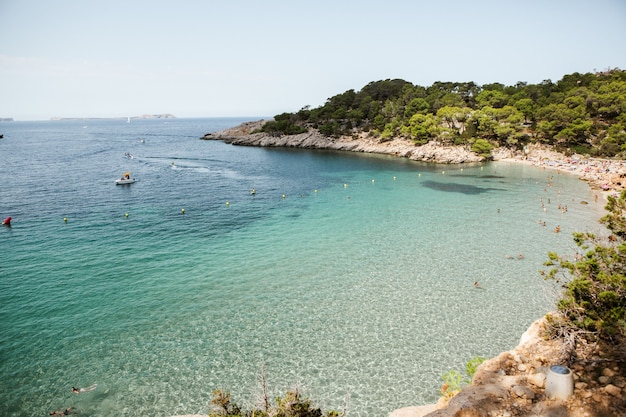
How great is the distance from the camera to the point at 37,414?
14.5 m

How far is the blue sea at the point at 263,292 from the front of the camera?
1639 cm

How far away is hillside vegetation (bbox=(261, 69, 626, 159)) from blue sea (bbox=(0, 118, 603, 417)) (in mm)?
32501

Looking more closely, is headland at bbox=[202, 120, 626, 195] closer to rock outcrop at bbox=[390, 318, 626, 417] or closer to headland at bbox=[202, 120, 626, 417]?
headland at bbox=[202, 120, 626, 417]

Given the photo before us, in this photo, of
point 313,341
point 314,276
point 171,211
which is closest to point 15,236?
point 171,211

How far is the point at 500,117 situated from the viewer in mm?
86875

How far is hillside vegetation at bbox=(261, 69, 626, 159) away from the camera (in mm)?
75994

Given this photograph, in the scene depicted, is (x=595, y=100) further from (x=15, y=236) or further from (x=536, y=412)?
(x=15, y=236)

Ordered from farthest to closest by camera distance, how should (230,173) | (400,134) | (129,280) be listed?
(400,134)
(230,173)
(129,280)

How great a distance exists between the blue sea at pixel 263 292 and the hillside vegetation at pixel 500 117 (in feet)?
107

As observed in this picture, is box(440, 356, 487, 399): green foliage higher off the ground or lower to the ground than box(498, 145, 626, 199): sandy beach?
lower

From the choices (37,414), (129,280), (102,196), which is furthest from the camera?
(102,196)

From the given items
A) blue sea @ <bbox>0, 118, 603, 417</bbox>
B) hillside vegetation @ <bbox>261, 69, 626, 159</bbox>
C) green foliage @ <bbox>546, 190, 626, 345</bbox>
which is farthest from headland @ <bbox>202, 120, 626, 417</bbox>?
hillside vegetation @ <bbox>261, 69, 626, 159</bbox>

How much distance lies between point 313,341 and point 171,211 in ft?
104

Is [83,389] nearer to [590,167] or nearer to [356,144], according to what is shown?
[590,167]
